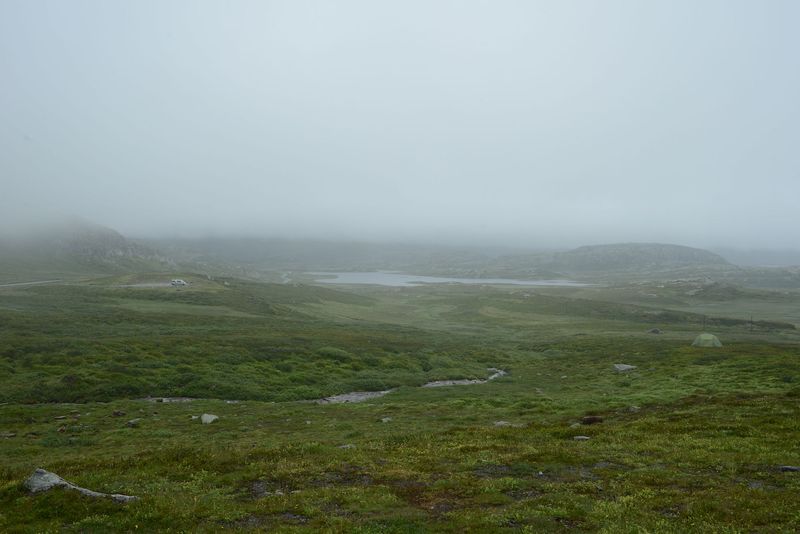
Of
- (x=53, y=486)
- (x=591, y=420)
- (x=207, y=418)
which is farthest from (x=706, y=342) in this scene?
(x=53, y=486)

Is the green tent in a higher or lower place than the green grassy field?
lower

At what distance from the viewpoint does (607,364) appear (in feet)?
221

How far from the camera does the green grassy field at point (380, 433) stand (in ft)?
51.1

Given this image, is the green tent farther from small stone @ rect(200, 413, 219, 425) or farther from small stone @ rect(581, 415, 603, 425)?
small stone @ rect(200, 413, 219, 425)

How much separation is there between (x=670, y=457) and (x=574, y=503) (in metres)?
9.19

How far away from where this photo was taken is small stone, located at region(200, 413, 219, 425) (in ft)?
116

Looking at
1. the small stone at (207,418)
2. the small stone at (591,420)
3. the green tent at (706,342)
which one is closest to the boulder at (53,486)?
the small stone at (207,418)

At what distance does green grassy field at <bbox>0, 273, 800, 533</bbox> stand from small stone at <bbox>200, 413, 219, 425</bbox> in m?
0.84

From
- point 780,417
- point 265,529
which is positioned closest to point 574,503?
point 265,529

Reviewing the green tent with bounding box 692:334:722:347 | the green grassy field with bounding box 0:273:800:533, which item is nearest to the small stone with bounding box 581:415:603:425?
the green grassy field with bounding box 0:273:800:533

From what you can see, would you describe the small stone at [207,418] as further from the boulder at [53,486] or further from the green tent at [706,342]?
the green tent at [706,342]

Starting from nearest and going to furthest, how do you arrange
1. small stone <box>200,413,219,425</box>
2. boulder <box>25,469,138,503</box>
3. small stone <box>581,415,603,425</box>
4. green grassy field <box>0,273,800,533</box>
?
green grassy field <box>0,273,800,533</box> → boulder <box>25,469,138,503</box> → small stone <box>581,415,603,425</box> → small stone <box>200,413,219,425</box>

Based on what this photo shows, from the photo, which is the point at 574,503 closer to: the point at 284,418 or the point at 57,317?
the point at 284,418

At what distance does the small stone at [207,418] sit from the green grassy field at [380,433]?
841mm
